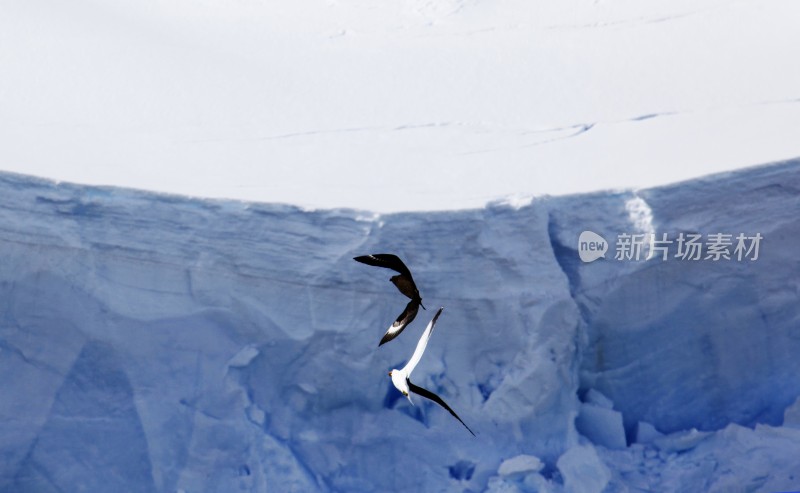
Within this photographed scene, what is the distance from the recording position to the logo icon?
4352 mm

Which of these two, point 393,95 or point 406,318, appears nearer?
point 406,318

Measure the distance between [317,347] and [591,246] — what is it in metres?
1.10

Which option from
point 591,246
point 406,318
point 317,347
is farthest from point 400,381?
point 591,246

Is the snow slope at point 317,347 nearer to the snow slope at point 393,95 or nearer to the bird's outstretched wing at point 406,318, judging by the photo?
the snow slope at point 393,95

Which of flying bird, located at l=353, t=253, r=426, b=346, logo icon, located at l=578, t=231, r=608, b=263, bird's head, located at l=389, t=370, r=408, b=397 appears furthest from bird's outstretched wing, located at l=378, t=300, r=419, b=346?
logo icon, located at l=578, t=231, r=608, b=263

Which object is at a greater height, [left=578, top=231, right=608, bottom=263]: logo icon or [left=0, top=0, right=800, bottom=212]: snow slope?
[left=0, top=0, right=800, bottom=212]: snow slope

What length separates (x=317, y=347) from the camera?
435 cm

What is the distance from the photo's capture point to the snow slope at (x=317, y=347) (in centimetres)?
427

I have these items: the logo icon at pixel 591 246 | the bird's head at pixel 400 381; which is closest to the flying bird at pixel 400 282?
the bird's head at pixel 400 381

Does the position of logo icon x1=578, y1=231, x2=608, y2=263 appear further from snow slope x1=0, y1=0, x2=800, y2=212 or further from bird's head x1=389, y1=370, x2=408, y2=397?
bird's head x1=389, y1=370, x2=408, y2=397

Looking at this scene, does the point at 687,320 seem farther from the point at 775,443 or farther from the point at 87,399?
the point at 87,399

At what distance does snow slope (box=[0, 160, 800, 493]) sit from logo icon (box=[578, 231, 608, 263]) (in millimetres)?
24

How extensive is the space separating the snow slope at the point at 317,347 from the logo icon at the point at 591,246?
0.02 m

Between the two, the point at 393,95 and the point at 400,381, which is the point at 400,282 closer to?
the point at 400,381
